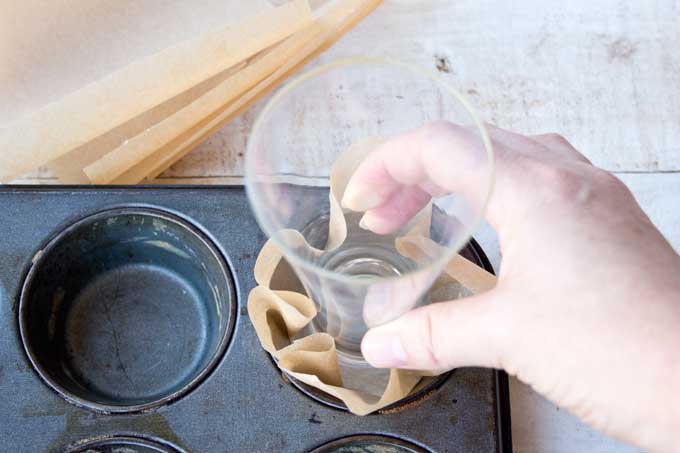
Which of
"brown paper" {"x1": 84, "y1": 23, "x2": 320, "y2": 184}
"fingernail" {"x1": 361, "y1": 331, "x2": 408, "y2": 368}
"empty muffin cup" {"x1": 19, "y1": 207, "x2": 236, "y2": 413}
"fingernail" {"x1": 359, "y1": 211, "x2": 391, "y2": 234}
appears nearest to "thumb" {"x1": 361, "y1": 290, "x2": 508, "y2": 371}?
"fingernail" {"x1": 361, "y1": 331, "x2": 408, "y2": 368}

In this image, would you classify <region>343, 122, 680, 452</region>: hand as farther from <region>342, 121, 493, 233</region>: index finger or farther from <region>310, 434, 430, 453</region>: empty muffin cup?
<region>310, 434, 430, 453</region>: empty muffin cup

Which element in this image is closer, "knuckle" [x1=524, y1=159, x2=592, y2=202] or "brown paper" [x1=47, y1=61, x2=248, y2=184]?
"knuckle" [x1=524, y1=159, x2=592, y2=202]

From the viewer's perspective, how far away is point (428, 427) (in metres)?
0.67

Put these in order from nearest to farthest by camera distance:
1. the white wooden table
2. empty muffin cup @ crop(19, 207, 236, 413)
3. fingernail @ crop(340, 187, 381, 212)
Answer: fingernail @ crop(340, 187, 381, 212), empty muffin cup @ crop(19, 207, 236, 413), the white wooden table

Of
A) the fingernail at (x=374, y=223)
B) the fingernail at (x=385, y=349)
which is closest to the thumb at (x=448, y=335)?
the fingernail at (x=385, y=349)

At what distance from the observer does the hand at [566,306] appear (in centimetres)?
50

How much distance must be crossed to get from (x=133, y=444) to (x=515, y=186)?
0.40 m

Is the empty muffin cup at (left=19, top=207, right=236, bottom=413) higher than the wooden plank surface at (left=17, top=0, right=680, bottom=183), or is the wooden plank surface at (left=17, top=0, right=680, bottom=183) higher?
the wooden plank surface at (left=17, top=0, right=680, bottom=183)

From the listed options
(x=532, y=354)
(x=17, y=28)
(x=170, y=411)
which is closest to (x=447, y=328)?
(x=532, y=354)

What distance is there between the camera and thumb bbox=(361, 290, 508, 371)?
0.52 metres

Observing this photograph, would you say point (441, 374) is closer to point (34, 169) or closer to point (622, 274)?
point (622, 274)

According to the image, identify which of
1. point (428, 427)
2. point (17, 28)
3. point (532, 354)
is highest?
point (17, 28)

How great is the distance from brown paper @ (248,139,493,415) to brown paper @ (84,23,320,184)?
0.21 metres

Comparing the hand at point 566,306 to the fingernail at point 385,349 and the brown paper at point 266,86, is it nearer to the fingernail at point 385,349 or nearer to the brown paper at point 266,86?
the fingernail at point 385,349
